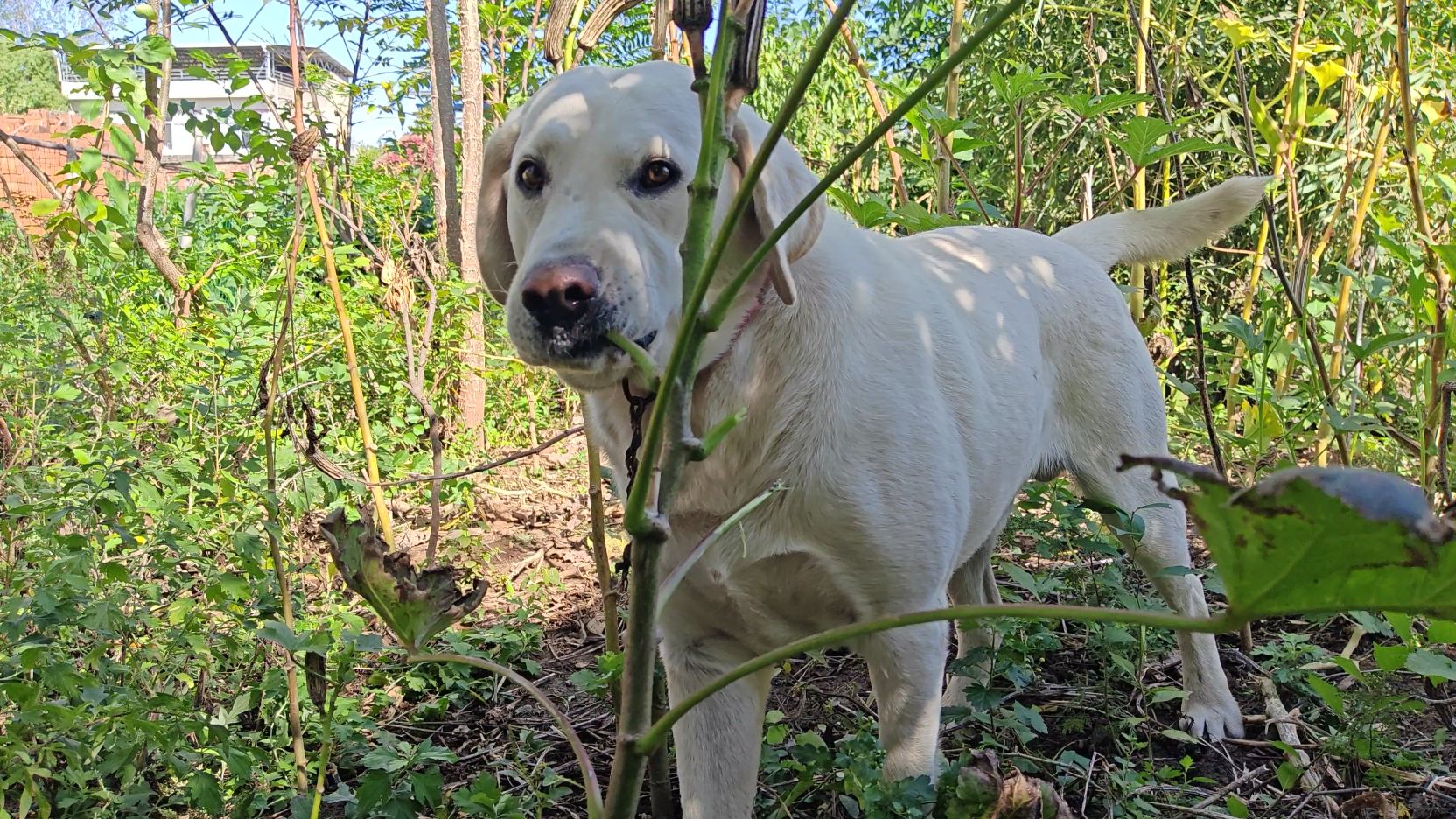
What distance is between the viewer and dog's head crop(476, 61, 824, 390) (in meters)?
1.56

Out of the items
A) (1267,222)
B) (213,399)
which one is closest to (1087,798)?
(1267,222)

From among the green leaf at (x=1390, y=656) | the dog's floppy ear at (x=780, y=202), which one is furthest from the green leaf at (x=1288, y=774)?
the dog's floppy ear at (x=780, y=202)

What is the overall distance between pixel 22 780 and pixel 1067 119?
5.70 metres

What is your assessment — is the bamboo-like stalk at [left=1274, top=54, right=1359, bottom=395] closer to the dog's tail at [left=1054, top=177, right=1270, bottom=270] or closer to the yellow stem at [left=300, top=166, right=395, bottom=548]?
the dog's tail at [left=1054, top=177, right=1270, bottom=270]

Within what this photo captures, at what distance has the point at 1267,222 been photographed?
11.0 feet

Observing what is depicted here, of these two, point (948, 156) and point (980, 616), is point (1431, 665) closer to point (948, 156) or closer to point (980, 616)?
point (980, 616)

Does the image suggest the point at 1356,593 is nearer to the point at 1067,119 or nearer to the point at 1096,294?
the point at 1096,294

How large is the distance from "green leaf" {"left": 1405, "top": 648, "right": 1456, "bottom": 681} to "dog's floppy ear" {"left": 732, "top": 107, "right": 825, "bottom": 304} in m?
1.30

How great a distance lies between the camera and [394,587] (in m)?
1.01

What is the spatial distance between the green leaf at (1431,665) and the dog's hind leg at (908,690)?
831 mm

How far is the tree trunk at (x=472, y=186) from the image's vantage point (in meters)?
5.02

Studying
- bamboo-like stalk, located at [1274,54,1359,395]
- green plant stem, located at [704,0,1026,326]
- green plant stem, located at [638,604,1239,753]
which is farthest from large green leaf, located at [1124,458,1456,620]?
bamboo-like stalk, located at [1274,54,1359,395]

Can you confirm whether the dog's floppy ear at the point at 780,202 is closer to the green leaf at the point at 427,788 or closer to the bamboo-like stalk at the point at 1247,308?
the green leaf at the point at 427,788

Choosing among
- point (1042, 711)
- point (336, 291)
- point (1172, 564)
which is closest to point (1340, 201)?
point (1172, 564)
